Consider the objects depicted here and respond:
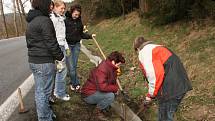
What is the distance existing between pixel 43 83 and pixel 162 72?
1722 mm

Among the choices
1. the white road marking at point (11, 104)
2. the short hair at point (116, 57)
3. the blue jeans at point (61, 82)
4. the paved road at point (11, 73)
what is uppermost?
the short hair at point (116, 57)

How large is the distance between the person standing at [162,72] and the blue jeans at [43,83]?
1.28 metres

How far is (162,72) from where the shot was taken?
4.42 m

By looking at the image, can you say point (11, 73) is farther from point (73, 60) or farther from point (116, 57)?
point (116, 57)

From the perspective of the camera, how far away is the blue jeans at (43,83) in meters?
5.05

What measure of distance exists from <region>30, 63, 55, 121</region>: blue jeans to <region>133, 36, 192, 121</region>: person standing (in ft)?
4.19

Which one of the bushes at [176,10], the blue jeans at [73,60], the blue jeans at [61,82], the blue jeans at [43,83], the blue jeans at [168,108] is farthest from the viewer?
the bushes at [176,10]

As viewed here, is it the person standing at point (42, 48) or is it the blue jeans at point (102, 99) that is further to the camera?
the blue jeans at point (102, 99)

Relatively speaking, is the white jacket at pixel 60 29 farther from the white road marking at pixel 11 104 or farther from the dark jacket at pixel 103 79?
the white road marking at pixel 11 104

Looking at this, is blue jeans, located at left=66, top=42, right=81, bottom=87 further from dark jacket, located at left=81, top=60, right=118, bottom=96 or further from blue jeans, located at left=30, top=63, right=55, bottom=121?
blue jeans, located at left=30, top=63, right=55, bottom=121

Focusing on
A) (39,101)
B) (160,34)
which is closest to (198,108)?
(39,101)

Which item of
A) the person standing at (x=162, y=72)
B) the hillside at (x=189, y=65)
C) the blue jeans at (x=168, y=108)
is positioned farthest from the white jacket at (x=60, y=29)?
the blue jeans at (x=168, y=108)

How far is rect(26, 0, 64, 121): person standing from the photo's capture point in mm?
4820

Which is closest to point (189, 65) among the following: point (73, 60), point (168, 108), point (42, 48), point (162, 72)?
point (73, 60)
